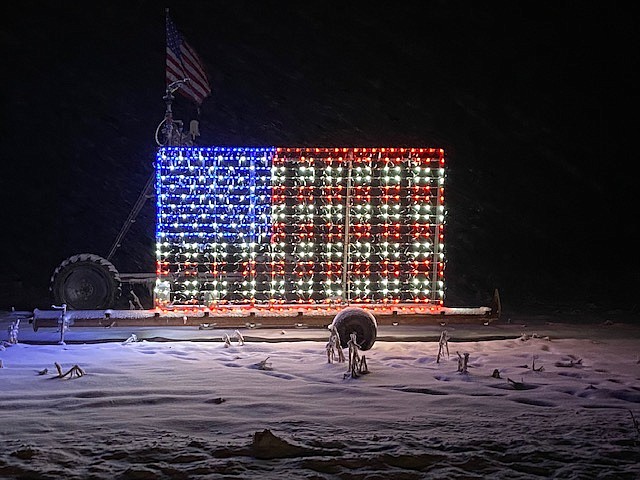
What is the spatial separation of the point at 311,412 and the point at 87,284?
271 inches

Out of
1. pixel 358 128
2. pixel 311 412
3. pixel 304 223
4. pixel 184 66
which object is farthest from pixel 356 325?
pixel 358 128

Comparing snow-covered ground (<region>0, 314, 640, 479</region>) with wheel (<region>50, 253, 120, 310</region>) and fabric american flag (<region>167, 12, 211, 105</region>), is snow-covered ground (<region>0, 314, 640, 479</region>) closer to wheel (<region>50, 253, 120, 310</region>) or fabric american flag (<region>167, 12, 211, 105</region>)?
wheel (<region>50, 253, 120, 310</region>)

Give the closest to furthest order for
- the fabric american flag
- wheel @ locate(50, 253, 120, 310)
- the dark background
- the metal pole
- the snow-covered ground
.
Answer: the snow-covered ground, the metal pole, the fabric american flag, wheel @ locate(50, 253, 120, 310), the dark background

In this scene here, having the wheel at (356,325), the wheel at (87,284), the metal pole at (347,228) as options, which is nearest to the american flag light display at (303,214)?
the metal pole at (347,228)

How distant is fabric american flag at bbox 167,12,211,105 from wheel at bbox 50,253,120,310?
10.8ft

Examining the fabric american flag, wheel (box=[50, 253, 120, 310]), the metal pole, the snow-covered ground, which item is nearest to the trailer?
the metal pole

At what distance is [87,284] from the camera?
36.5 ft

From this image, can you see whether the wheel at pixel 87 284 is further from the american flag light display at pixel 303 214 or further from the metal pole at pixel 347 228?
the metal pole at pixel 347 228

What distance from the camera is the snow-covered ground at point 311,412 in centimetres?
425

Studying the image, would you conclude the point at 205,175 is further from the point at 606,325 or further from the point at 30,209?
the point at 30,209

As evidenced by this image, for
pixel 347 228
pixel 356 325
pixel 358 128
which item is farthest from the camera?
pixel 358 128

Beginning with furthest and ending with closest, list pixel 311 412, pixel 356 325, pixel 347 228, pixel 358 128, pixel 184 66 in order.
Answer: pixel 358 128 → pixel 184 66 → pixel 347 228 → pixel 356 325 → pixel 311 412

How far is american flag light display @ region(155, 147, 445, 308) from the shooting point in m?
9.17

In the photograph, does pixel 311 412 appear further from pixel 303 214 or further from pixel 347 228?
pixel 303 214
